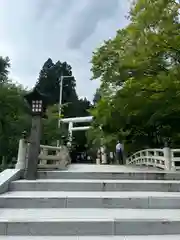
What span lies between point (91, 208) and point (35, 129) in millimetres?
2927

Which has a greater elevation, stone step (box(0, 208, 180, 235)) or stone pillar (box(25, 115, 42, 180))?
stone pillar (box(25, 115, 42, 180))

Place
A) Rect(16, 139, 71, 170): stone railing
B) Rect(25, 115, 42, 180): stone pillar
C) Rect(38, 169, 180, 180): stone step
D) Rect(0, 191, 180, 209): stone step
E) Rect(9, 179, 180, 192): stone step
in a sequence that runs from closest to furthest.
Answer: Rect(0, 191, 180, 209): stone step < Rect(9, 179, 180, 192): stone step < Rect(25, 115, 42, 180): stone pillar < Rect(38, 169, 180, 180): stone step < Rect(16, 139, 71, 170): stone railing

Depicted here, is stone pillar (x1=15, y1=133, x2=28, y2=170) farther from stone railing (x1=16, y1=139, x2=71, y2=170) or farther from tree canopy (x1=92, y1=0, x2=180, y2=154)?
tree canopy (x1=92, y1=0, x2=180, y2=154)

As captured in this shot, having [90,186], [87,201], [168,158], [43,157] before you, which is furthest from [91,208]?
[168,158]

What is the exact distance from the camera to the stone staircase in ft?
13.6

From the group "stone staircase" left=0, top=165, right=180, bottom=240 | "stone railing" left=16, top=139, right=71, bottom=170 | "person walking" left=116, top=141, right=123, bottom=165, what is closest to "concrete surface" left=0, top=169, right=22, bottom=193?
"stone staircase" left=0, top=165, right=180, bottom=240

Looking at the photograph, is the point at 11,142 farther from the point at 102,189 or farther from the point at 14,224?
the point at 14,224

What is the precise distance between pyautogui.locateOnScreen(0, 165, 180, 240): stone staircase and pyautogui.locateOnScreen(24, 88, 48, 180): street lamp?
0.37m

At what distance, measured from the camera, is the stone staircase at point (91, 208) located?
13.6 ft

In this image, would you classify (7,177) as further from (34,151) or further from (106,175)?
(106,175)

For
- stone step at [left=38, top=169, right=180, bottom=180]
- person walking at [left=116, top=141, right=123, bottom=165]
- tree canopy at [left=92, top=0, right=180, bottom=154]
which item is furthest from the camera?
person walking at [left=116, top=141, right=123, bottom=165]

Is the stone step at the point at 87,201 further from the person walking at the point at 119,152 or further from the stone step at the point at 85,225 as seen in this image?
the person walking at the point at 119,152

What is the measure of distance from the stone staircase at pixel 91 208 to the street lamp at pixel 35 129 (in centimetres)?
37

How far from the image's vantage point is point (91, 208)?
5.08 metres
